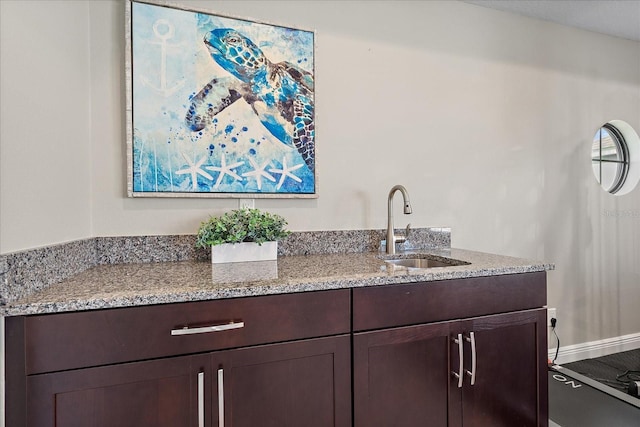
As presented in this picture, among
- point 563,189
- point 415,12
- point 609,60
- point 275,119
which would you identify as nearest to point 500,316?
point 275,119

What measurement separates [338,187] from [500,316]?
0.95 m

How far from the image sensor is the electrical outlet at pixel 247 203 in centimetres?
171

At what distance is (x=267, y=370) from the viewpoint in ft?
3.53

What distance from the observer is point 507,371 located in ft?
4.56

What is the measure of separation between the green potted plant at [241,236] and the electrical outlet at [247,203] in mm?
92

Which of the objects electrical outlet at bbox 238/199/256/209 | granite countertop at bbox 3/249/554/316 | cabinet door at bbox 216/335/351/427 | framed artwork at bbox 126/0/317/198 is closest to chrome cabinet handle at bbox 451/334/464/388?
granite countertop at bbox 3/249/554/316

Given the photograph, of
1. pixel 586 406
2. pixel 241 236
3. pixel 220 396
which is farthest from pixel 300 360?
pixel 586 406

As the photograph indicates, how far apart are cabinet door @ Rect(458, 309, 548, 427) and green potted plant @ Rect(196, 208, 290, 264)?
2.72 ft

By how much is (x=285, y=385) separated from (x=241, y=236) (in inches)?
25.2

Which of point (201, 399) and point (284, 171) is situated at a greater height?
point (284, 171)

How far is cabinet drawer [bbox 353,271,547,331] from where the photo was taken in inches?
47.5

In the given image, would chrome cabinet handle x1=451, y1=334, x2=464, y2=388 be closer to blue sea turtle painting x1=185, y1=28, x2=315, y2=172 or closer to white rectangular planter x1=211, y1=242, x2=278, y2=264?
white rectangular planter x1=211, y1=242, x2=278, y2=264

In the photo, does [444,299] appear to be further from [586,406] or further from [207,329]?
[586,406]

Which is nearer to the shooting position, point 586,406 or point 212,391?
point 212,391
